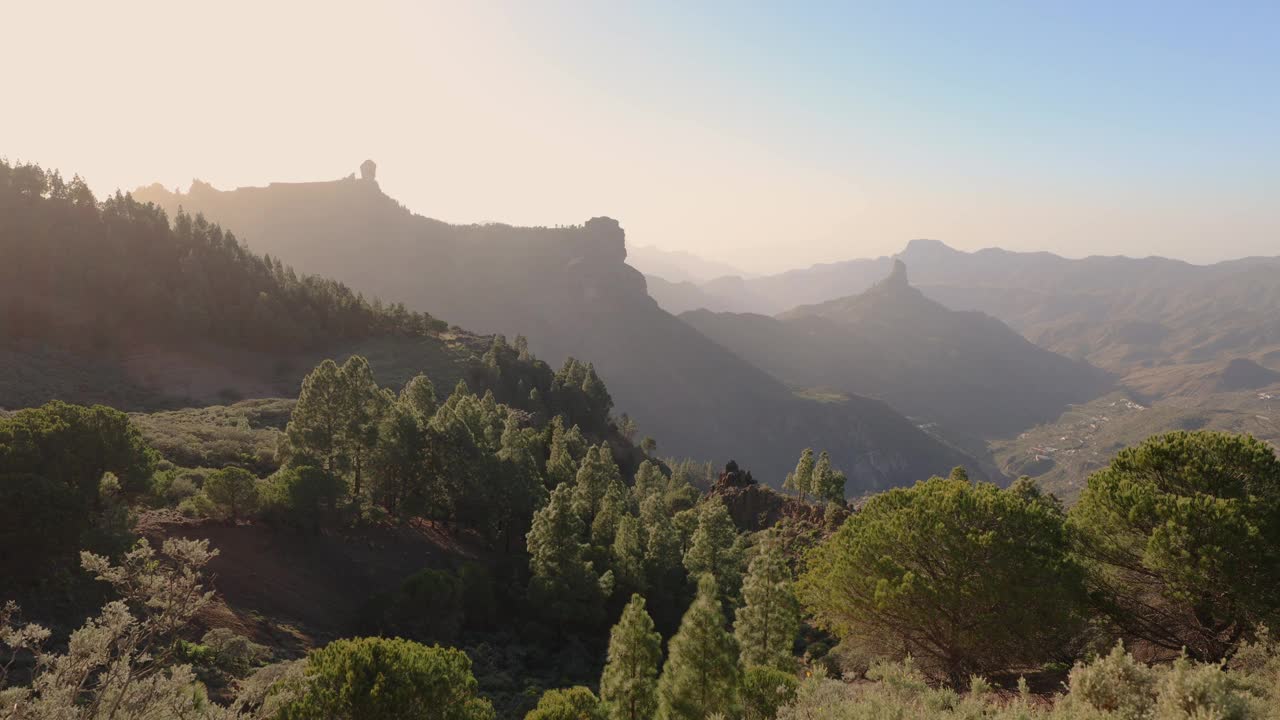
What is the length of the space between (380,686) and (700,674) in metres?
11.2

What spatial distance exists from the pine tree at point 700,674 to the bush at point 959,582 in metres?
7.76

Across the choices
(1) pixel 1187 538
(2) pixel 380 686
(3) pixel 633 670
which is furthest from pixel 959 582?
(2) pixel 380 686

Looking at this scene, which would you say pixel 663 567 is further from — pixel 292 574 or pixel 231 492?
pixel 231 492

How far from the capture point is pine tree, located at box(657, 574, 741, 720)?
22438mm

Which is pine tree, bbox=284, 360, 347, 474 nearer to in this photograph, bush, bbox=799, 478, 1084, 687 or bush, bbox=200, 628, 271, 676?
bush, bbox=200, 628, 271, 676

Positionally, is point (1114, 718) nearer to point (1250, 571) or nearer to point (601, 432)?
point (1250, 571)

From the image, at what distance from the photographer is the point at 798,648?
4494 cm

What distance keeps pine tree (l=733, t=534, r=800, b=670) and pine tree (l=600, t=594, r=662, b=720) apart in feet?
24.7

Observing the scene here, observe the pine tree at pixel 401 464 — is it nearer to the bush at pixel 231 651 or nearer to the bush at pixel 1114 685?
the bush at pixel 231 651

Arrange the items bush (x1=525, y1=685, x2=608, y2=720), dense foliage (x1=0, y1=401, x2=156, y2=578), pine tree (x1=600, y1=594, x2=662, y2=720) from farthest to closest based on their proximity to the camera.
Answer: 1. dense foliage (x1=0, y1=401, x2=156, y2=578)
2. pine tree (x1=600, y1=594, x2=662, y2=720)
3. bush (x1=525, y1=685, x2=608, y2=720)

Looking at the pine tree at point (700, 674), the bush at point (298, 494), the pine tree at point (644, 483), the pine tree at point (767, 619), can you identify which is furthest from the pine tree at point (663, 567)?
the pine tree at point (700, 674)

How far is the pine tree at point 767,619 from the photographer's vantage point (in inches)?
1202

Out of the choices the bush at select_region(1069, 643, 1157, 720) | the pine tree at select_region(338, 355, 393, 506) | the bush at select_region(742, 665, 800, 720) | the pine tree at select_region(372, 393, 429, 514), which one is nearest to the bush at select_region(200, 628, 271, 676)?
the pine tree at select_region(338, 355, 393, 506)

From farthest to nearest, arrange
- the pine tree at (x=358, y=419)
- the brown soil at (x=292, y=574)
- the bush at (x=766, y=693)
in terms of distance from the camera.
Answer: the pine tree at (x=358, y=419), the brown soil at (x=292, y=574), the bush at (x=766, y=693)
